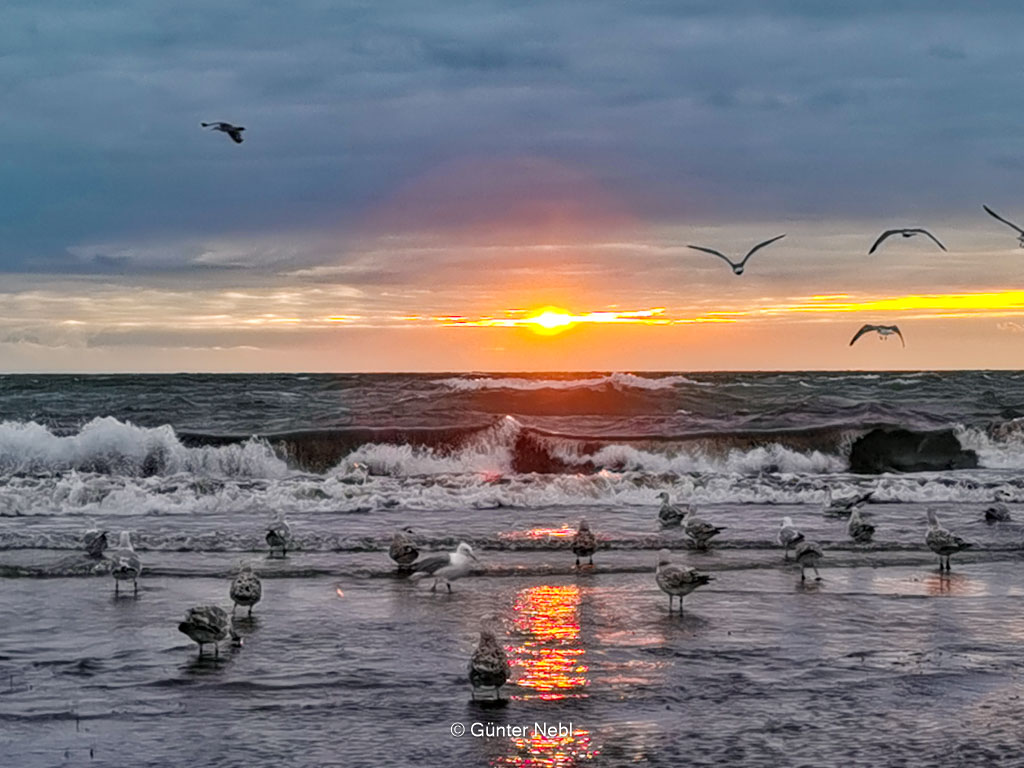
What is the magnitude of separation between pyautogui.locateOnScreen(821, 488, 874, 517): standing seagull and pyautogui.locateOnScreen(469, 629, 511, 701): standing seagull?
14.0 m

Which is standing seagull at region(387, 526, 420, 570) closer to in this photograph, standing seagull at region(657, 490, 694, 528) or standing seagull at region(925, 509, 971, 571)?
standing seagull at region(657, 490, 694, 528)

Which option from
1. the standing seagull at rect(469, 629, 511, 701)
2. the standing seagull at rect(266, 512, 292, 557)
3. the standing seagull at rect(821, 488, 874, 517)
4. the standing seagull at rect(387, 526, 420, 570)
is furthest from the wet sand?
the standing seagull at rect(821, 488, 874, 517)

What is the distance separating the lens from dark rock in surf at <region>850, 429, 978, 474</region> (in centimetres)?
3822

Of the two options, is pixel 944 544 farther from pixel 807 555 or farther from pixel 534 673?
pixel 534 673

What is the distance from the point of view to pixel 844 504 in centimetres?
2364

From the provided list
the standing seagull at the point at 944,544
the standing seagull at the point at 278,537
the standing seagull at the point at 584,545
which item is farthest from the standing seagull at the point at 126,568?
the standing seagull at the point at 944,544

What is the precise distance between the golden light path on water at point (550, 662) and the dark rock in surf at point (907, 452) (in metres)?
24.8

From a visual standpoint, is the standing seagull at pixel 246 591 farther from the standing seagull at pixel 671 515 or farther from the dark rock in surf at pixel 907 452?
the dark rock in surf at pixel 907 452

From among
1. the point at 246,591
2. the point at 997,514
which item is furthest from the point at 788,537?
the point at 246,591

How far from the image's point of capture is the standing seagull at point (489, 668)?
10.2 meters

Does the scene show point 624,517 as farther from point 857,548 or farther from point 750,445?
point 750,445

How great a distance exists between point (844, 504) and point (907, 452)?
17177 millimetres

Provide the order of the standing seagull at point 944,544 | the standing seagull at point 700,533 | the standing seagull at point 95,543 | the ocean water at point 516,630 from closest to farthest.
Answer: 1. the ocean water at point 516,630
2. the standing seagull at point 944,544
3. the standing seagull at point 95,543
4. the standing seagull at point 700,533

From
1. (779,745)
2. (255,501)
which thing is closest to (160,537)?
(255,501)
